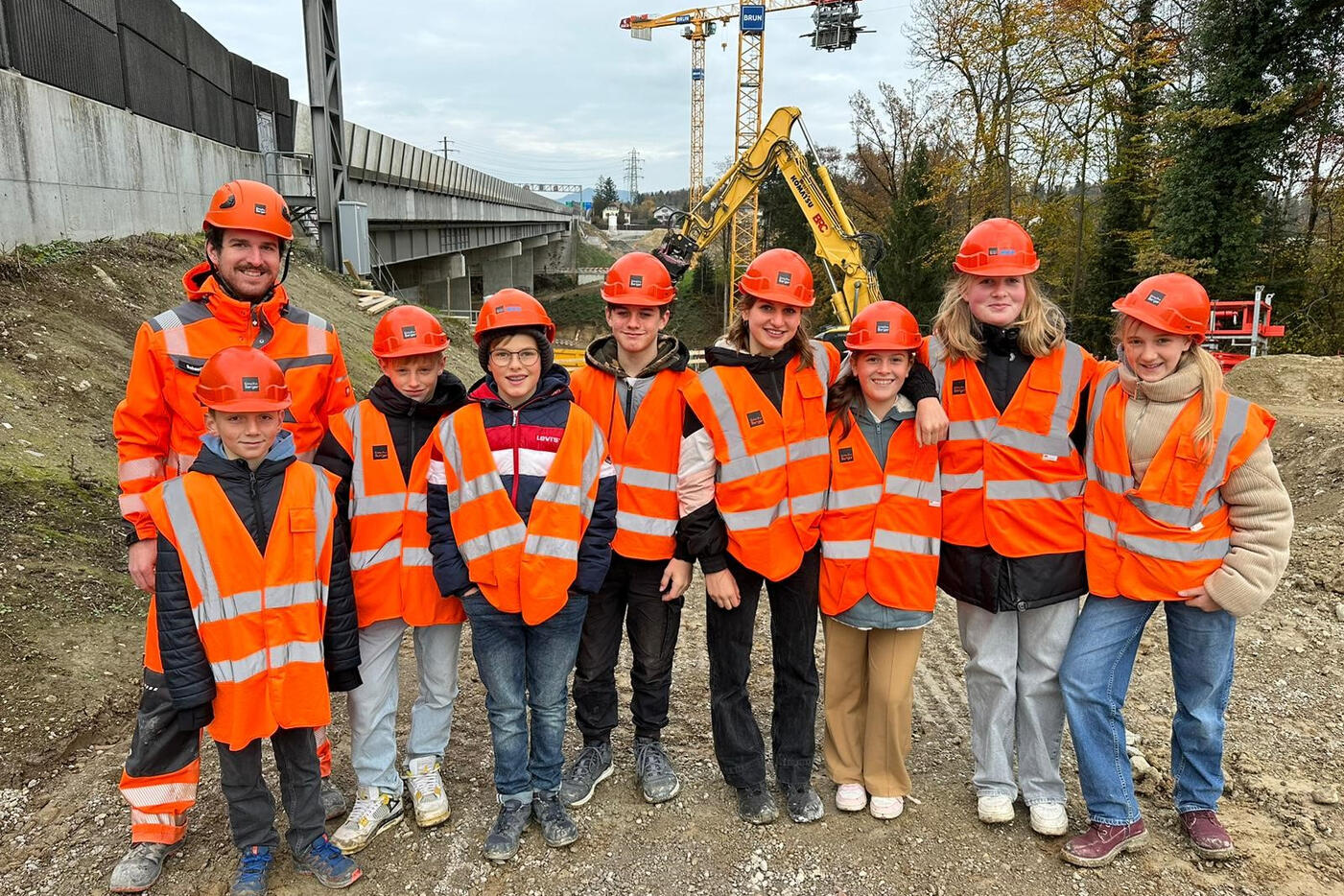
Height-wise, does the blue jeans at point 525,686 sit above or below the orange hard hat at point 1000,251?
below

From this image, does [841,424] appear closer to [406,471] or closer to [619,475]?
[619,475]

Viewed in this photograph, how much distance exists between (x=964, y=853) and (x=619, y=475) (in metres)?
2.14

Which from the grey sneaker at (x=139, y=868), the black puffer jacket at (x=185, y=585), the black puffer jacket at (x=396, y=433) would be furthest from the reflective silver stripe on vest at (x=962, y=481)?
the grey sneaker at (x=139, y=868)

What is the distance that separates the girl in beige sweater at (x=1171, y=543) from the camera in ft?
9.81

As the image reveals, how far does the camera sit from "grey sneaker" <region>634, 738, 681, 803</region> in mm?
3668

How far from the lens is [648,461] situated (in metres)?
3.47

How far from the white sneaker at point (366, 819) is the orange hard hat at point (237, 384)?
1737 mm

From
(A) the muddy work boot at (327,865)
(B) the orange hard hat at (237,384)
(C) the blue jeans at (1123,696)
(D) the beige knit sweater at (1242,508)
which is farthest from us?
(C) the blue jeans at (1123,696)

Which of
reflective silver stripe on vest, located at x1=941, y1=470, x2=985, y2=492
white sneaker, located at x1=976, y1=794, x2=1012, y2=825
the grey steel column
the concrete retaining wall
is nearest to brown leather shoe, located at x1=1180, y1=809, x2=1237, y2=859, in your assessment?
white sneaker, located at x1=976, y1=794, x2=1012, y2=825

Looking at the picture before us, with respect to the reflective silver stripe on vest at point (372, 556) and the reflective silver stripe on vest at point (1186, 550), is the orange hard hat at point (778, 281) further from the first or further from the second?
the reflective silver stripe on vest at point (372, 556)

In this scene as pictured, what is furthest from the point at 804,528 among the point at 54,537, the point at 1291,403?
the point at 1291,403

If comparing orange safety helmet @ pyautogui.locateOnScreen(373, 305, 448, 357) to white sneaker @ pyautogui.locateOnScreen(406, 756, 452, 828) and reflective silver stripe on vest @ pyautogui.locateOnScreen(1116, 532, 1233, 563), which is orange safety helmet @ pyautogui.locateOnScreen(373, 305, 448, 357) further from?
reflective silver stripe on vest @ pyautogui.locateOnScreen(1116, 532, 1233, 563)

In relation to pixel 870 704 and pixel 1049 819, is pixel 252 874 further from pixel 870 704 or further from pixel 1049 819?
pixel 1049 819

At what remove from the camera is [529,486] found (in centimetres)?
317
